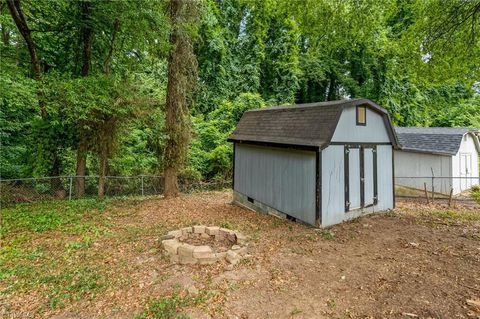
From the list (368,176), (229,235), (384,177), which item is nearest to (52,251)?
(229,235)

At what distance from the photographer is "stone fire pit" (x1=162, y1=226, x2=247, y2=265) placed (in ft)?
16.7

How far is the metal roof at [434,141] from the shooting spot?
13.2 m

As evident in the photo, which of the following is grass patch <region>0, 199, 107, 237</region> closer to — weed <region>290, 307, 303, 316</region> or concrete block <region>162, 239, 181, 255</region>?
concrete block <region>162, 239, 181, 255</region>

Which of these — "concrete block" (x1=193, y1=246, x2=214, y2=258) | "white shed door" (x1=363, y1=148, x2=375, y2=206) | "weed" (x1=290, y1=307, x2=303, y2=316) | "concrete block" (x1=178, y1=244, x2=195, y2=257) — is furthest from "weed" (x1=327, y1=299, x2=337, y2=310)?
"white shed door" (x1=363, y1=148, x2=375, y2=206)

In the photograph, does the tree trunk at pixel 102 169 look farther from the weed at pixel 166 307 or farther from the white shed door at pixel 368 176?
the white shed door at pixel 368 176

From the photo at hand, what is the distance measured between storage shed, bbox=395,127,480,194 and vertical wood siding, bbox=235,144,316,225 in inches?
339

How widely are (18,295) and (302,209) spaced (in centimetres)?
617

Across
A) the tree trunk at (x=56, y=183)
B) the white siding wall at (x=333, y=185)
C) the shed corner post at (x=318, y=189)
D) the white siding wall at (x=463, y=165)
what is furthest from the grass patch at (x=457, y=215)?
the tree trunk at (x=56, y=183)

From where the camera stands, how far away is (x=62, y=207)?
9.05 metres

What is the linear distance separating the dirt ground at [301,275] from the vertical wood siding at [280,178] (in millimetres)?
632

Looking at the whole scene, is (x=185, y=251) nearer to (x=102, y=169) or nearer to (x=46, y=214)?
(x=46, y=214)

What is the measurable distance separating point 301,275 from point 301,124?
4499 millimetres

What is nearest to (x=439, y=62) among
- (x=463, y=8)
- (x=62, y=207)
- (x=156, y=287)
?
(x=463, y=8)

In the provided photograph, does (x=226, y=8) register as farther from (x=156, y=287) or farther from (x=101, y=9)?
(x=156, y=287)
